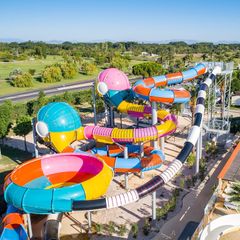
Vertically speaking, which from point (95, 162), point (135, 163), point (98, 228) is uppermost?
point (95, 162)

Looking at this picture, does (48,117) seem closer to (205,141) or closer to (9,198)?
(9,198)

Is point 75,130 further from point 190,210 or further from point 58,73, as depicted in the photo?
point 58,73

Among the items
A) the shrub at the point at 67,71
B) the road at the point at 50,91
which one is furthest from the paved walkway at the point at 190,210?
the shrub at the point at 67,71

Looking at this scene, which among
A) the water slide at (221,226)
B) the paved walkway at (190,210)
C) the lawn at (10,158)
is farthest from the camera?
the lawn at (10,158)

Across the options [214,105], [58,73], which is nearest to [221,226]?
[214,105]

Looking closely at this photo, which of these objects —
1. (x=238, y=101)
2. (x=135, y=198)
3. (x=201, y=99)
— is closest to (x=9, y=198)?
(x=135, y=198)

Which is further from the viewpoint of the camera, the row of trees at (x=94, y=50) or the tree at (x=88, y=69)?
the row of trees at (x=94, y=50)

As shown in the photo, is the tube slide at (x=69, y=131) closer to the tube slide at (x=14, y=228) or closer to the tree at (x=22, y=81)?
the tube slide at (x=14, y=228)
